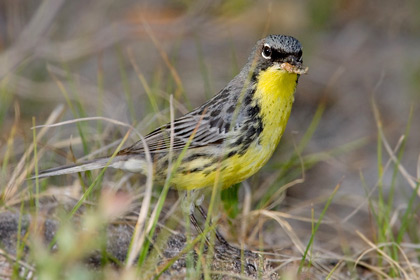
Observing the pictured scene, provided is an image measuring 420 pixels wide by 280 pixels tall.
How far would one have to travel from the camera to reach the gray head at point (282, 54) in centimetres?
404

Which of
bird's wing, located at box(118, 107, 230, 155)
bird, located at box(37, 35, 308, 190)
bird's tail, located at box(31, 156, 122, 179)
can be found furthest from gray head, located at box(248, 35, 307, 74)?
bird's tail, located at box(31, 156, 122, 179)

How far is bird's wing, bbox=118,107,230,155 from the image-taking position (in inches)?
168

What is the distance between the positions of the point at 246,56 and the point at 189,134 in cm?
402

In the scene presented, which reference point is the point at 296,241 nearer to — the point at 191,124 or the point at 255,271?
the point at 255,271

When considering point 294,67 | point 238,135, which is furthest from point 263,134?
point 294,67

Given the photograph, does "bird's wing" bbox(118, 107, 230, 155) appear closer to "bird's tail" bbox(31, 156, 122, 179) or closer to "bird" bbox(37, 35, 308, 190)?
"bird" bbox(37, 35, 308, 190)

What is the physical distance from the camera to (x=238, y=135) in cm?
417

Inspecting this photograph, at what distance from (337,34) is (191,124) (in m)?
4.99

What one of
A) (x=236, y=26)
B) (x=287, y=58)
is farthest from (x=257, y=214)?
(x=236, y=26)

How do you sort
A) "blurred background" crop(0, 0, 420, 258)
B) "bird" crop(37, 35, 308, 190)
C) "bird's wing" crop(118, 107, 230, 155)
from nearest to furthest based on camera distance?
1. "bird" crop(37, 35, 308, 190)
2. "bird's wing" crop(118, 107, 230, 155)
3. "blurred background" crop(0, 0, 420, 258)

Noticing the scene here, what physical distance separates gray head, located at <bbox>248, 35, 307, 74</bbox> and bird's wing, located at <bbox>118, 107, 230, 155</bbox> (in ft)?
1.32

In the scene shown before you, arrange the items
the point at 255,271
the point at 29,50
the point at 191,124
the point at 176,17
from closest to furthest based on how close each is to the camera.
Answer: the point at 255,271 < the point at 191,124 < the point at 29,50 < the point at 176,17

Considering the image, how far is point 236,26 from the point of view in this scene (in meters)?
8.73

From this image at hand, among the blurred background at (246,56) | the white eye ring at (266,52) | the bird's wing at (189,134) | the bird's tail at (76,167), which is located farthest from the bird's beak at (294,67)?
the blurred background at (246,56)
